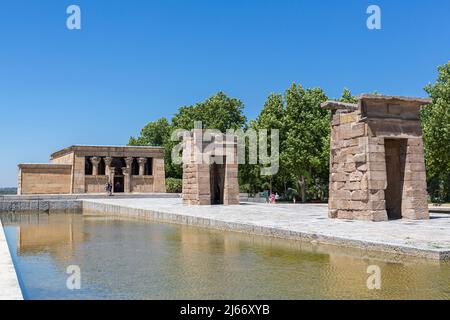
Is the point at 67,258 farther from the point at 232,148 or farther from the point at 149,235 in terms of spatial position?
the point at 232,148

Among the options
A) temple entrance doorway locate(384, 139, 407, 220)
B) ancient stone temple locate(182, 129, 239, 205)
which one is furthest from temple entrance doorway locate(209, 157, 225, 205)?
temple entrance doorway locate(384, 139, 407, 220)

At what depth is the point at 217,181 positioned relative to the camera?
27531 mm

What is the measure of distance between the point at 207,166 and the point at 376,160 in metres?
12.2

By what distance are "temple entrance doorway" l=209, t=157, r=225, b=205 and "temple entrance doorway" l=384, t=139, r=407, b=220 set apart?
452 inches

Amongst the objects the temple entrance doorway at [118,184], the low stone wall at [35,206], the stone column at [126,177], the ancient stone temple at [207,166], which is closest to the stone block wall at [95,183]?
the temple entrance doorway at [118,184]

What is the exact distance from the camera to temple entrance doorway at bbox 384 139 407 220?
52.9 feet

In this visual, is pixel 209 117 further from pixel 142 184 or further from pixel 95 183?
pixel 95 183

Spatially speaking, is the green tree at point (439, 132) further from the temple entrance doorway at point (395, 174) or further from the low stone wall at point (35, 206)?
the low stone wall at point (35, 206)

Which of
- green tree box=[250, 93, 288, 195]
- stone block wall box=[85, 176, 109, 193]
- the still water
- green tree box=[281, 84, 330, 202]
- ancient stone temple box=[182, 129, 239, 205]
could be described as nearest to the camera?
the still water

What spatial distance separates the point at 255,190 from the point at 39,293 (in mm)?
43624

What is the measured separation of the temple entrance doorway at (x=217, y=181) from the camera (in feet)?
88.7

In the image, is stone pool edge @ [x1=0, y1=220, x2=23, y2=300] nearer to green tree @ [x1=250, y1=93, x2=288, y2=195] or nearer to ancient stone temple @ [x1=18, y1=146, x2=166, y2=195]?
green tree @ [x1=250, y1=93, x2=288, y2=195]

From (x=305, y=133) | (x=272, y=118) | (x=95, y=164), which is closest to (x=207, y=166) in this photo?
(x=305, y=133)
